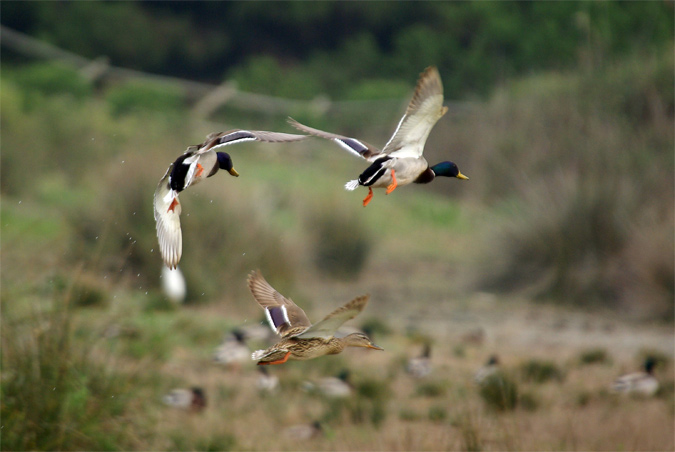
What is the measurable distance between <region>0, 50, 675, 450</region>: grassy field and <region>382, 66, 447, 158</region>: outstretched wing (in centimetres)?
191

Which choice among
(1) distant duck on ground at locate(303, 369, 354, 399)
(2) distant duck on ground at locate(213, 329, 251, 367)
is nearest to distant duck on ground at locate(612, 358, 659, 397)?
(1) distant duck on ground at locate(303, 369, 354, 399)

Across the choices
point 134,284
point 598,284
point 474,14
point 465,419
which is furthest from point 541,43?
point 465,419

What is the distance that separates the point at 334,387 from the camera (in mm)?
8086

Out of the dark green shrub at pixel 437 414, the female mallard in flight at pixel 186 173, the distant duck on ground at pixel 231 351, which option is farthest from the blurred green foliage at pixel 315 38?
the female mallard in flight at pixel 186 173

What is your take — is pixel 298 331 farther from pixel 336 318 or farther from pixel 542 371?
pixel 542 371

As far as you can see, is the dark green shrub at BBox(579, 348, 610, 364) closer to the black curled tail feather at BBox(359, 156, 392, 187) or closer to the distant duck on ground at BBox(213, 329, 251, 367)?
the distant duck on ground at BBox(213, 329, 251, 367)

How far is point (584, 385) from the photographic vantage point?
353 inches

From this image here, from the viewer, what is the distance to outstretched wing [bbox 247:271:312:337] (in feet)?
7.83

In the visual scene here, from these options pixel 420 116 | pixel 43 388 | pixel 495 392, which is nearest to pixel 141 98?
pixel 495 392

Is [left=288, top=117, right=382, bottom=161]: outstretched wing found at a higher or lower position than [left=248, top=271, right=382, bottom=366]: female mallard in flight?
higher

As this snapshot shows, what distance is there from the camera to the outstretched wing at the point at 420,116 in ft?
7.60

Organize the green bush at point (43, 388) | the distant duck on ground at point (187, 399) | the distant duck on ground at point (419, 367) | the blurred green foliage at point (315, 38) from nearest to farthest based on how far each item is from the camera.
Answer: the green bush at point (43, 388)
the distant duck on ground at point (187, 399)
the distant duck on ground at point (419, 367)
the blurred green foliage at point (315, 38)

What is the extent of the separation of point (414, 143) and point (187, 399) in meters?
5.53

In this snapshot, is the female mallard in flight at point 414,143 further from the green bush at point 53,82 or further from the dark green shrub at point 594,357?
the green bush at point 53,82
